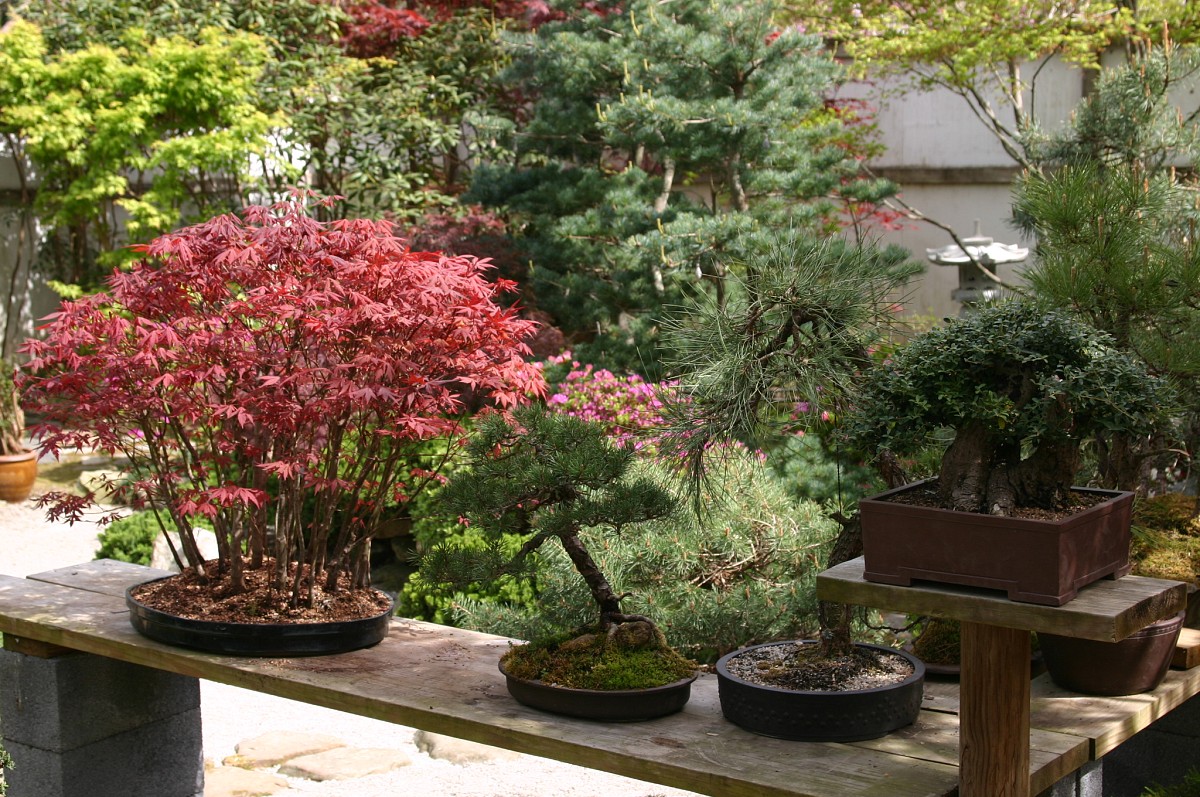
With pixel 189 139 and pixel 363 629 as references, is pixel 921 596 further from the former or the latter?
pixel 189 139

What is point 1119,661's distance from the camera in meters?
2.48

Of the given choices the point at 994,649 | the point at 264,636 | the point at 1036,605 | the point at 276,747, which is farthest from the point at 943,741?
the point at 276,747

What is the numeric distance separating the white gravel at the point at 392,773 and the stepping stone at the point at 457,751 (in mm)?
32

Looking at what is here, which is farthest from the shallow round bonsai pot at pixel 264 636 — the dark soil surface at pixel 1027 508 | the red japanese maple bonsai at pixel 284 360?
the dark soil surface at pixel 1027 508

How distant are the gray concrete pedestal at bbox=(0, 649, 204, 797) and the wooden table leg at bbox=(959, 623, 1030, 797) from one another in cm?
241

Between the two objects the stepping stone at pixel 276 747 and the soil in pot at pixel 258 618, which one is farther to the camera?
the stepping stone at pixel 276 747

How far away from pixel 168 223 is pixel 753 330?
7.58 meters

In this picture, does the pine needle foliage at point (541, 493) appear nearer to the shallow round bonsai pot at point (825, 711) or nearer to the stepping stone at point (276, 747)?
the shallow round bonsai pot at point (825, 711)

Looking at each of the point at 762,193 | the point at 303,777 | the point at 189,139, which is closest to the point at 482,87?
the point at 189,139

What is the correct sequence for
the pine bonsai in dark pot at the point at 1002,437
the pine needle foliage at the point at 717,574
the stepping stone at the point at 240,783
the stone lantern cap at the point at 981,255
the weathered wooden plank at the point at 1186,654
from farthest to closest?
the stone lantern cap at the point at 981,255, the stepping stone at the point at 240,783, the pine needle foliage at the point at 717,574, the weathered wooden plank at the point at 1186,654, the pine bonsai in dark pot at the point at 1002,437

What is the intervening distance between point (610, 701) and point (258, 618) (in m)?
0.99

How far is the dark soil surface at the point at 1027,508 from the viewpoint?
2012 millimetres

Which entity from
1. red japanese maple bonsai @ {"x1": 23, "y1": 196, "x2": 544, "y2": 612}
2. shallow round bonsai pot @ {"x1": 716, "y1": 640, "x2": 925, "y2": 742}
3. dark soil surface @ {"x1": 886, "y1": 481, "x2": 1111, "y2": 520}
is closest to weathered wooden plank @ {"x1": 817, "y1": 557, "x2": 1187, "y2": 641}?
dark soil surface @ {"x1": 886, "y1": 481, "x2": 1111, "y2": 520}

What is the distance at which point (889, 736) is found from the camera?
7.43 ft
